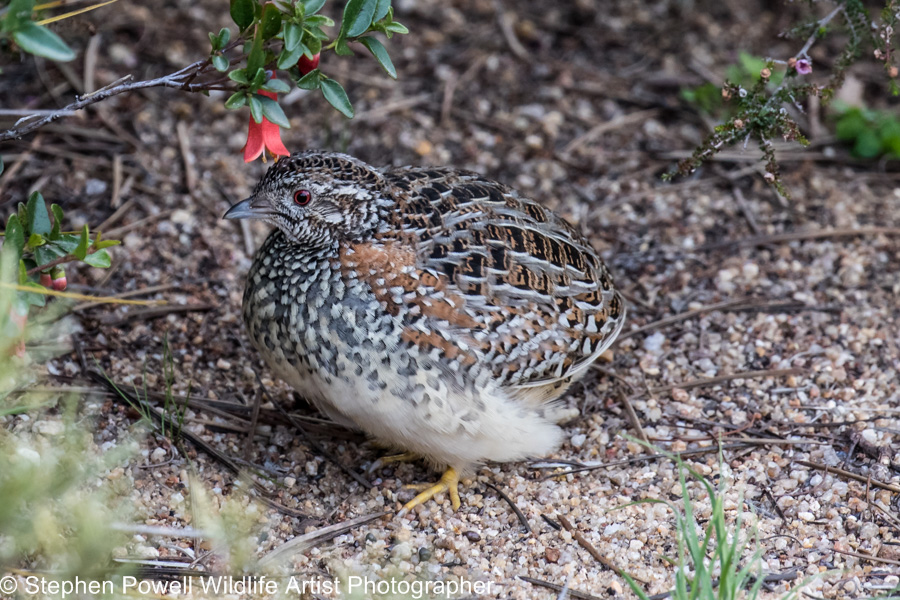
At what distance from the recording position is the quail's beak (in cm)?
373

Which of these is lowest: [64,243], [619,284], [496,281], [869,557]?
[869,557]

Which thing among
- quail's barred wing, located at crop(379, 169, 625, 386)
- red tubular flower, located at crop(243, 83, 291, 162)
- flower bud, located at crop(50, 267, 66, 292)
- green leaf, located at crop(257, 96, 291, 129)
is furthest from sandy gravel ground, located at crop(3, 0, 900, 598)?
green leaf, located at crop(257, 96, 291, 129)

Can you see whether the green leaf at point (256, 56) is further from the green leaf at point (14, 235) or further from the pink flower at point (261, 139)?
the green leaf at point (14, 235)

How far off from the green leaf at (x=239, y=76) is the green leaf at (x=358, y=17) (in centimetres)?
35

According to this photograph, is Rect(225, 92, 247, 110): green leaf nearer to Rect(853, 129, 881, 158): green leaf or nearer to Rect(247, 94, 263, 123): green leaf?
Rect(247, 94, 263, 123): green leaf

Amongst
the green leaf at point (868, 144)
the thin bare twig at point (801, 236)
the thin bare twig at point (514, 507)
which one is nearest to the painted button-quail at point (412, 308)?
the thin bare twig at point (514, 507)

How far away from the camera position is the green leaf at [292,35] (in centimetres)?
298

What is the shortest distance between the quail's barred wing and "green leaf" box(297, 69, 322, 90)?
0.67 meters

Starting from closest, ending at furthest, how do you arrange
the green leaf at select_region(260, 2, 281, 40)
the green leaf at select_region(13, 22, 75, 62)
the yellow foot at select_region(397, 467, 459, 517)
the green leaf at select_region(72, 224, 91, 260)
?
the green leaf at select_region(13, 22, 75, 62) → the green leaf at select_region(72, 224, 91, 260) → the green leaf at select_region(260, 2, 281, 40) → the yellow foot at select_region(397, 467, 459, 517)

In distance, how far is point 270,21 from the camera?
10.0 feet

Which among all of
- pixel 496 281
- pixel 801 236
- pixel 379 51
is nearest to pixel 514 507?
pixel 496 281

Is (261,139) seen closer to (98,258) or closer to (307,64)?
(307,64)

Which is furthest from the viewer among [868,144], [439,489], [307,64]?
[868,144]

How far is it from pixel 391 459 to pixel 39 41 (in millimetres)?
2288
